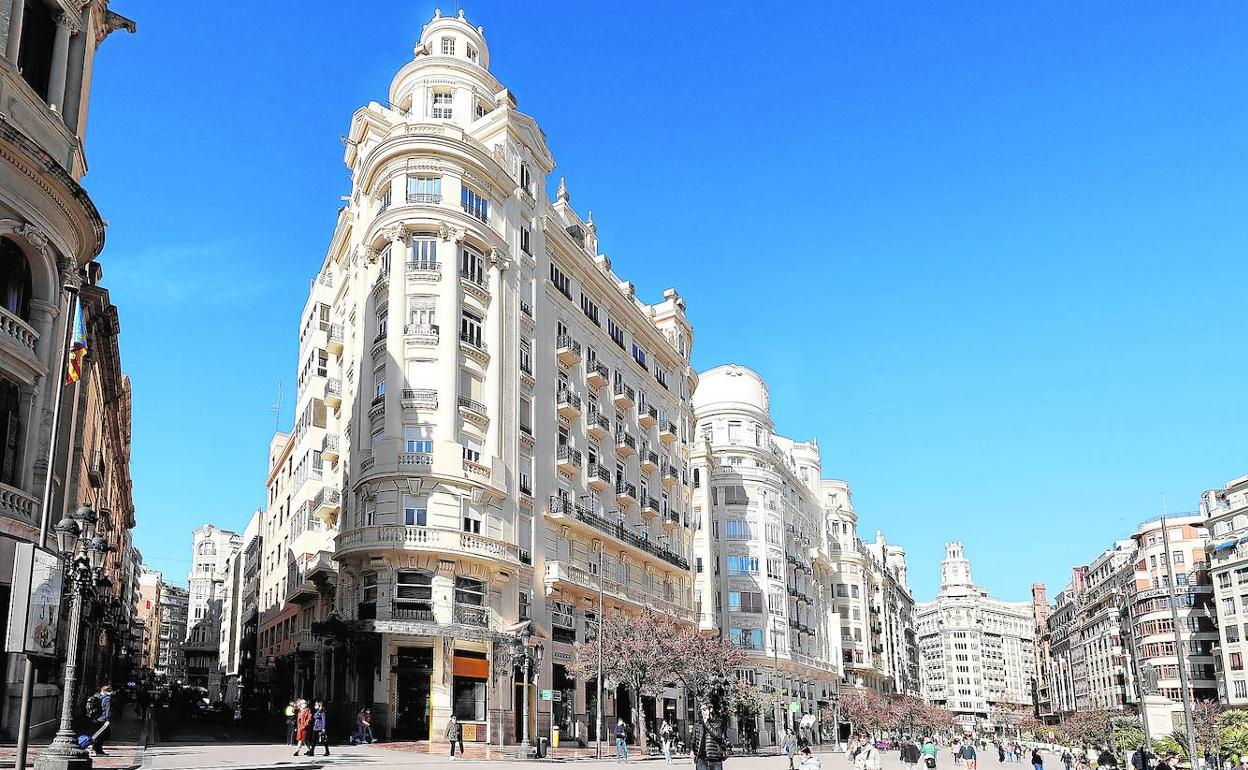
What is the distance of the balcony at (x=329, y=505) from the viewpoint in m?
50.5

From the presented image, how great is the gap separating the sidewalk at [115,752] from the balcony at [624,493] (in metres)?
26.9

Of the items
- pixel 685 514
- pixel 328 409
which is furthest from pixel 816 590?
pixel 328 409

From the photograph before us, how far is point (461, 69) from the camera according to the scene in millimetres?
53844

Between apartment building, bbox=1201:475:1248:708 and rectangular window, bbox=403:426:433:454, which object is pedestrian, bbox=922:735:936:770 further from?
apartment building, bbox=1201:475:1248:708

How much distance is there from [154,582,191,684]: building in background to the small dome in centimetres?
12558

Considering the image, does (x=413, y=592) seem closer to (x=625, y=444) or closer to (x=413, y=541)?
(x=413, y=541)

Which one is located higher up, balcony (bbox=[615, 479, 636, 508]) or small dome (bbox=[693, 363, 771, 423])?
small dome (bbox=[693, 363, 771, 423])

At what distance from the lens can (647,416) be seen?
6475 centimetres

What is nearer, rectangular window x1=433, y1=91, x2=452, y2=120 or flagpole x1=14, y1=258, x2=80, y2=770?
flagpole x1=14, y1=258, x2=80, y2=770

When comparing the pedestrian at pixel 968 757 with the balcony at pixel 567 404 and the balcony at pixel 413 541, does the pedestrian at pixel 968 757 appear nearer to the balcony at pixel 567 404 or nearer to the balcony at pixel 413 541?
the balcony at pixel 413 541

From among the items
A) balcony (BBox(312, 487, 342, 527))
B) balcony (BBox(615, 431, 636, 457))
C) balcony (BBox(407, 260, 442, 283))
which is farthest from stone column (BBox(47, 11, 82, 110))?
balcony (BBox(615, 431, 636, 457))

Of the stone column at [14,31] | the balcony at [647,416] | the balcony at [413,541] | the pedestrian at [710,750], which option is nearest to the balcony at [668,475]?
the balcony at [647,416]

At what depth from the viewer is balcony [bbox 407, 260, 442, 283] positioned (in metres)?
47.1

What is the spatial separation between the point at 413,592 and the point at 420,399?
7983 millimetres
